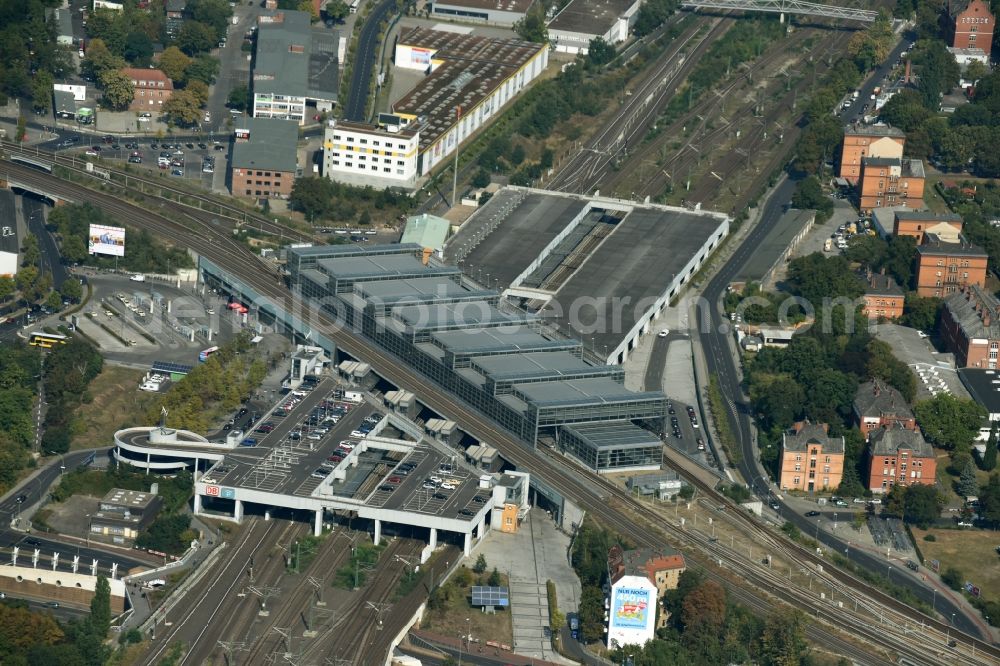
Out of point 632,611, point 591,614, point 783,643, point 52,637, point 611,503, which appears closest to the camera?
point 52,637

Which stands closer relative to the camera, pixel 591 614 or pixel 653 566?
pixel 591 614

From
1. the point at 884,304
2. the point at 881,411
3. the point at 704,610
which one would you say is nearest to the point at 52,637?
the point at 704,610

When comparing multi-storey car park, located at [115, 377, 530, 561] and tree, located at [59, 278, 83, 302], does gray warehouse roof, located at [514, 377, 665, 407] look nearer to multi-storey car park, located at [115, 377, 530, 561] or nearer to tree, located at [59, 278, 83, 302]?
multi-storey car park, located at [115, 377, 530, 561]

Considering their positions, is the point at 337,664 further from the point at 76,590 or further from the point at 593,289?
the point at 593,289

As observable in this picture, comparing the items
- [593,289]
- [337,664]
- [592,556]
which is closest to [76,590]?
[337,664]

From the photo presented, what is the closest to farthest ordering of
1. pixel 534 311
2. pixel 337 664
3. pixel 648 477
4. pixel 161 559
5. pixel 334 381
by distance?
pixel 337 664 → pixel 161 559 → pixel 648 477 → pixel 334 381 → pixel 534 311

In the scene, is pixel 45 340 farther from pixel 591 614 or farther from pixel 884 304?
pixel 884 304
